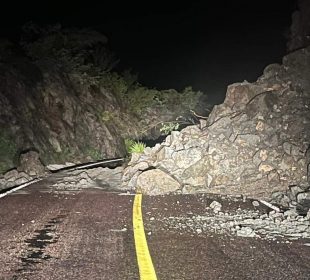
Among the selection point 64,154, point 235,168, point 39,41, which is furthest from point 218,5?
point 235,168

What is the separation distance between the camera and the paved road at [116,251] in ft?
13.5

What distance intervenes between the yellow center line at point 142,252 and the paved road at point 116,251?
0.07m

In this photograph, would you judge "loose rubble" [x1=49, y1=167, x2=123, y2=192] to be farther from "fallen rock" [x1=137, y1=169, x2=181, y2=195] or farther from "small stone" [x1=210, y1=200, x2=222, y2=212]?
"small stone" [x1=210, y1=200, x2=222, y2=212]

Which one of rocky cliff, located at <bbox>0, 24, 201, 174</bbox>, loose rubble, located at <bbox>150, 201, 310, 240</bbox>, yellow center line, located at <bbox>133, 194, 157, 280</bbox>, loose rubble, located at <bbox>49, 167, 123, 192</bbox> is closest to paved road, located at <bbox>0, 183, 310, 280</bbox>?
yellow center line, located at <bbox>133, 194, 157, 280</bbox>

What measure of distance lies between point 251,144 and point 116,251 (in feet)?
21.7

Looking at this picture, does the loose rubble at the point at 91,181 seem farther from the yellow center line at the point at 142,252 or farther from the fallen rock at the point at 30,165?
the yellow center line at the point at 142,252

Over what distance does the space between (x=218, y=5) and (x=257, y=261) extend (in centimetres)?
2507

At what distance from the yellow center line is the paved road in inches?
2.6

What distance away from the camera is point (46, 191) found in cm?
1010

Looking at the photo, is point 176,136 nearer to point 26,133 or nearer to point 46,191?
point 46,191

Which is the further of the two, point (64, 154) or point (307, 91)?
point (64, 154)

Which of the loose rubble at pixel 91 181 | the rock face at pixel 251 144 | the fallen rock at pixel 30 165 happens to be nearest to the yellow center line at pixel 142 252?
the rock face at pixel 251 144

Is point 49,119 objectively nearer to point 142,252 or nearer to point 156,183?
point 156,183

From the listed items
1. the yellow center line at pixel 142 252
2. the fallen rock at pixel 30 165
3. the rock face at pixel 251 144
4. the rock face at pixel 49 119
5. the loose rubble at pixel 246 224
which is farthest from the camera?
the rock face at pixel 49 119
